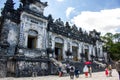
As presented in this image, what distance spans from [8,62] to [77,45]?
12.4 metres

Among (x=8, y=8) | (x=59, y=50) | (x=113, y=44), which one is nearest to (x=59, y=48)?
(x=59, y=50)

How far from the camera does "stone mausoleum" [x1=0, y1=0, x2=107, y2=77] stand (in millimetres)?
15102

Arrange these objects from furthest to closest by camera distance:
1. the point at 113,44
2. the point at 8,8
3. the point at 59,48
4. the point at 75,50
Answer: the point at 113,44 < the point at 75,50 < the point at 59,48 < the point at 8,8

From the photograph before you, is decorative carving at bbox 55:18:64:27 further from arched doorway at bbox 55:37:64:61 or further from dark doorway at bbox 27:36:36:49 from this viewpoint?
dark doorway at bbox 27:36:36:49

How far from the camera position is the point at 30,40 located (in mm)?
18750

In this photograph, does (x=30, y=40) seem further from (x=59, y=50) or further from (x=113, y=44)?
(x=113, y=44)

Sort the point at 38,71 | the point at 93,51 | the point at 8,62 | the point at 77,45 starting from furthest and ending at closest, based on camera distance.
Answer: the point at 93,51
the point at 77,45
the point at 38,71
the point at 8,62

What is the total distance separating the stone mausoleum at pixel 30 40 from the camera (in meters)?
15.1

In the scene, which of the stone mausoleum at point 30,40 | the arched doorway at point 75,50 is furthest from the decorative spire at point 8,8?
the arched doorway at point 75,50

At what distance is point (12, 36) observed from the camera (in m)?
16.1

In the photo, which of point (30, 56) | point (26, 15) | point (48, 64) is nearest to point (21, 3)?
point (26, 15)

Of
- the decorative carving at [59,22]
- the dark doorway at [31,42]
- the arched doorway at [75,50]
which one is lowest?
the arched doorway at [75,50]

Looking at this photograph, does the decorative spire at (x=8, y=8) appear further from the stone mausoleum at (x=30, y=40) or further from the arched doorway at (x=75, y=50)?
the arched doorway at (x=75, y=50)

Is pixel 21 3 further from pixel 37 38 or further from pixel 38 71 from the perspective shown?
pixel 38 71
